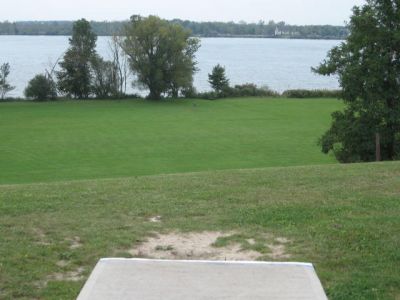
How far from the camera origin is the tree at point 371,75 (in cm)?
2134

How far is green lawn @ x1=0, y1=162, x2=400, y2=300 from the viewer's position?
5.26 m

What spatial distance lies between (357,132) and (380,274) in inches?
709

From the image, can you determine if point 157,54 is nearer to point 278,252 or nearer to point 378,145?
point 378,145

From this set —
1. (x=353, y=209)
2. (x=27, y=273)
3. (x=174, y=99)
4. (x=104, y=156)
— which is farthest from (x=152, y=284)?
(x=174, y=99)

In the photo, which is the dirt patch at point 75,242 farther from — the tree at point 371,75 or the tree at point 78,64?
the tree at point 78,64

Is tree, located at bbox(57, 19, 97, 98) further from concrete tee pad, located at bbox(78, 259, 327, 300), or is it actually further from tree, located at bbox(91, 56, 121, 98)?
concrete tee pad, located at bbox(78, 259, 327, 300)

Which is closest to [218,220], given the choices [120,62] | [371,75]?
[371,75]

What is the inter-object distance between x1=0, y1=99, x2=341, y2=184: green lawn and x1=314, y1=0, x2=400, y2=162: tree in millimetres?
7838

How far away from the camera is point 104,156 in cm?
3366

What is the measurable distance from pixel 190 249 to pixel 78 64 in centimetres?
6785

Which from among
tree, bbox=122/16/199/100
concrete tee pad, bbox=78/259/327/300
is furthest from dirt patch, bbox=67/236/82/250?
tree, bbox=122/16/199/100

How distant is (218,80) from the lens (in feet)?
239

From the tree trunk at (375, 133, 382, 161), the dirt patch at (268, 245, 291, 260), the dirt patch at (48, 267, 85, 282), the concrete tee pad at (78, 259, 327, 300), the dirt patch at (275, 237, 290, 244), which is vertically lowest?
the tree trunk at (375, 133, 382, 161)

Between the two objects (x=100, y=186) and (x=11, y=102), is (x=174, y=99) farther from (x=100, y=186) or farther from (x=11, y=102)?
(x=100, y=186)
